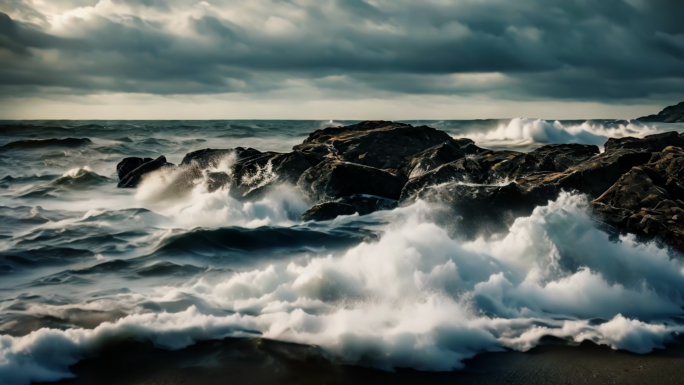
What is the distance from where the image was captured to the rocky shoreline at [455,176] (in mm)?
Result: 9414

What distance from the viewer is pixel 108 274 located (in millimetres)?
8102

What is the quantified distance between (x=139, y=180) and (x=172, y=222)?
6147 millimetres

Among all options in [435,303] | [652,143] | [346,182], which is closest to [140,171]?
[346,182]

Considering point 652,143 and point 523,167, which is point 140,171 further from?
point 652,143

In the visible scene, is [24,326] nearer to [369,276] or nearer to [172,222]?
[369,276]

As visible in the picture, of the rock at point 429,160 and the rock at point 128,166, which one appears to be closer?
the rock at point 429,160

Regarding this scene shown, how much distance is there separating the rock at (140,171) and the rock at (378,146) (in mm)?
4737

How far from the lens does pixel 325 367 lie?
4.94 metres

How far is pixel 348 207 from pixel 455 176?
8.08ft

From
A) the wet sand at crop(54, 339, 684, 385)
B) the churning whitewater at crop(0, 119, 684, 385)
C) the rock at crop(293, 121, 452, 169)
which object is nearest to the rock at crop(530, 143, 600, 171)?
the rock at crop(293, 121, 452, 169)

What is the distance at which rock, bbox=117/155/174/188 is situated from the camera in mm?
17892

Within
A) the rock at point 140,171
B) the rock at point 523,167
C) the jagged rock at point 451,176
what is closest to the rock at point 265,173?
the jagged rock at point 451,176

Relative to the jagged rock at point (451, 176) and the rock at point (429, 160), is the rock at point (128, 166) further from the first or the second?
the jagged rock at point (451, 176)

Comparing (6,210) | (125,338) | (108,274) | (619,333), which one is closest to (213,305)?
(125,338)
